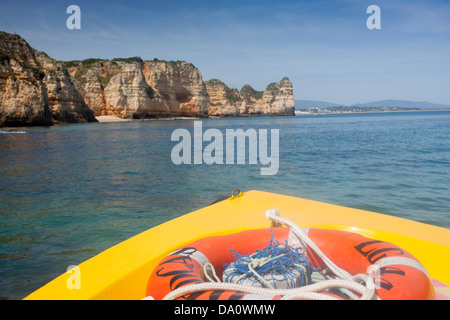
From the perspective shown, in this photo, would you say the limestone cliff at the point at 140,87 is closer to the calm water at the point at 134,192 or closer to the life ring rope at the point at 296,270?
the calm water at the point at 134,192

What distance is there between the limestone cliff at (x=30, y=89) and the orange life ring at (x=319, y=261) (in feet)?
115

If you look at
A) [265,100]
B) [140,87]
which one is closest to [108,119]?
[140,87]

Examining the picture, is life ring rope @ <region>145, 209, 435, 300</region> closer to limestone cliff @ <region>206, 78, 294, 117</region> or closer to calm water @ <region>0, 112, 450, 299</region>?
calm water @ <region>0, 112, 450, 299</region>

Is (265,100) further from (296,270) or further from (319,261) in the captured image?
(296,270)

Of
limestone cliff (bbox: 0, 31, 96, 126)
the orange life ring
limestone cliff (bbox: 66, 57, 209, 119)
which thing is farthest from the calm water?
limestone cliff (bbox: 66, 57, 209, 119)

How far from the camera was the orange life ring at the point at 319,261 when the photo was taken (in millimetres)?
1417

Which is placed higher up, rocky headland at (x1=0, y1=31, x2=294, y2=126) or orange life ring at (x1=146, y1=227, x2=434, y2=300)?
rocky headland at (x1=0, y1=31, x2=294, y2=126)

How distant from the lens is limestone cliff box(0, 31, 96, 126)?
28688mm

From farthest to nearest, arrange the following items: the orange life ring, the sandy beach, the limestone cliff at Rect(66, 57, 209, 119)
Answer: the limestone cliff at Rect(66, 57, 209, 119)
the sandy beach
the orange life ring

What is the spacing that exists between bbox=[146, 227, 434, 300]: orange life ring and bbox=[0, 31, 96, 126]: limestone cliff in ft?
115

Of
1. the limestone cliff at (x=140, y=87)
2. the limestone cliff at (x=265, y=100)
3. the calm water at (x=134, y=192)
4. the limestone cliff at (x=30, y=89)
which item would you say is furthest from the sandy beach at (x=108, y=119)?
the limestone cliff at (x=265, y=100)

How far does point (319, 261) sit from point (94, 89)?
55204 millimetres

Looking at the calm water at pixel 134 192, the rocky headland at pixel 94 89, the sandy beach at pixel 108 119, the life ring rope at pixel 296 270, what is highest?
the rocky headland at pixel 94 89
